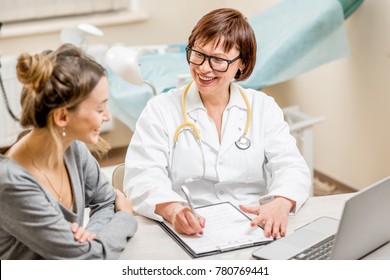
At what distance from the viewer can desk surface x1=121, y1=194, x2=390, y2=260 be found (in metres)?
1.44

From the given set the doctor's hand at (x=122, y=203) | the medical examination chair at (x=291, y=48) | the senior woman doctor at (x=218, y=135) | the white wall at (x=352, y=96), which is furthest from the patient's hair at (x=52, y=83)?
the white wall at (x=352, y=96)

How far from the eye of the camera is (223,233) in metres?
1.53

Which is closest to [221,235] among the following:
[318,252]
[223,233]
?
[223,233]

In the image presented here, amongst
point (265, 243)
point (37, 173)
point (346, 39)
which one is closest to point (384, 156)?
point (346, 39)

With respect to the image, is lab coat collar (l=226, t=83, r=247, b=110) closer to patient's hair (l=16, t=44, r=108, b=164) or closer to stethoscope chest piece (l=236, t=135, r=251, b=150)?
stethoscope chest piece (l=236, t=135, r=251, b=150)

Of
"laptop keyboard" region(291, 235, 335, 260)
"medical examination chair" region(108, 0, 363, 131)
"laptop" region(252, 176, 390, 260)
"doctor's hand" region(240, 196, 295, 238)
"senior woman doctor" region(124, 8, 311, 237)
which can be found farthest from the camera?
"medical examination chair" region(108, 0, 363, 131)

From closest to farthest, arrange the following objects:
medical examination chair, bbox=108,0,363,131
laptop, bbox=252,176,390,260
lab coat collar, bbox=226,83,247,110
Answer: laptop, bbox=252,176,390,260, lab coat collar, bbox=226,83,247,110, medical examination chair, bbox=108,0,363,131

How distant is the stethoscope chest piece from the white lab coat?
→ 0.6 inches

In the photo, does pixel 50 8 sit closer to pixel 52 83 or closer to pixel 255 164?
pixel 255 164

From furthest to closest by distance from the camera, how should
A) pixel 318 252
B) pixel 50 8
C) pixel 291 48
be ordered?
pixel 50 8, pixel 291 48, pixel 318 252

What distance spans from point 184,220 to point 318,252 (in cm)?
32

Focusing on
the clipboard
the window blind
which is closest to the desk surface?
the clipboard

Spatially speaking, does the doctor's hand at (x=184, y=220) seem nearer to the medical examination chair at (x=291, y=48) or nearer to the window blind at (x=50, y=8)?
the medical examination chair at (x=291, y=48)

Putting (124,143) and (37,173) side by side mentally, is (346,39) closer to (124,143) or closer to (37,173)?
(124,143)
